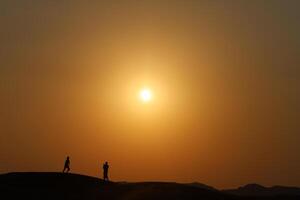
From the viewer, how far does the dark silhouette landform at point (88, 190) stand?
4125 cm

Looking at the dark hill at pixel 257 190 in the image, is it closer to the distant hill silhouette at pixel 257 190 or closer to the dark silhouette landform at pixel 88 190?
the distant hill silhouette at pixel 257 190

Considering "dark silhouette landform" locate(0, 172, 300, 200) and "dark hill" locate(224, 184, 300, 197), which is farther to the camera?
"dark hill" locate(224, 184, 300, 197)

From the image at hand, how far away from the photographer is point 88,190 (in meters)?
44.5

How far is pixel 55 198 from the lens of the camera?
42.3m

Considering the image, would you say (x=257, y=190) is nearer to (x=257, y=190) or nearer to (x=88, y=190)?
(x=257, y=190)

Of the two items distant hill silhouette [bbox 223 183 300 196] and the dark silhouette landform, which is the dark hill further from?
the dark silhouette landform

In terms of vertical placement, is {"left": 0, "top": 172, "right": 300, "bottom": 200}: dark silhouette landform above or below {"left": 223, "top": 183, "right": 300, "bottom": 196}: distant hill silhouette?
below

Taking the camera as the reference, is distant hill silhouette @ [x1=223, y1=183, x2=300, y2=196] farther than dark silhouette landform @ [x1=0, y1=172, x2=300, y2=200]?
Yes

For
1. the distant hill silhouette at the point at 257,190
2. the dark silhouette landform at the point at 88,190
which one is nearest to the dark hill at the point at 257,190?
the distant hill silhouette at the point at 257,190

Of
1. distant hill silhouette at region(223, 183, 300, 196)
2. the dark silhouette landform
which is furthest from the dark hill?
the dark silhouette landform

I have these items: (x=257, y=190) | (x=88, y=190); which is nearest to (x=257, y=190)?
(x=257, y=190)

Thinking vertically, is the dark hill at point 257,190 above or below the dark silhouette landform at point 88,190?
above

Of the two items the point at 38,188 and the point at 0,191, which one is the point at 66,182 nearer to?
the point at 38,188

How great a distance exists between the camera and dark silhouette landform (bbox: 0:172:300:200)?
4125 centimetres
